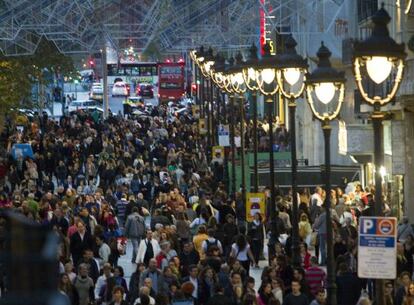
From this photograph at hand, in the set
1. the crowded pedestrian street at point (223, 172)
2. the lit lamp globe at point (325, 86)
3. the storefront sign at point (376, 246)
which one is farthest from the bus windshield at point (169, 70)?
the storefront sign at point (376, 246)

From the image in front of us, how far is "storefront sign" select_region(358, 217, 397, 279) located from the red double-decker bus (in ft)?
343

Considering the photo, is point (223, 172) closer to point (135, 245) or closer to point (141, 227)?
point (135, 245)

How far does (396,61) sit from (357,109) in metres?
31.2

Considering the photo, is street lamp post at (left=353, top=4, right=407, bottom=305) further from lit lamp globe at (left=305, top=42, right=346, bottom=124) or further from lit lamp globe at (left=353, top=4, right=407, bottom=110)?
lit lamp globe at (left=305, top=42, right=346, bottom=124)

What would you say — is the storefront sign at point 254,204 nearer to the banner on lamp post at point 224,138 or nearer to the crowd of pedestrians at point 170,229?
the crowd of pedestrians at point 170,229

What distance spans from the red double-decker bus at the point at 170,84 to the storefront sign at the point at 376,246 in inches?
4115

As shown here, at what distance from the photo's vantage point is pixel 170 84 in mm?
120188

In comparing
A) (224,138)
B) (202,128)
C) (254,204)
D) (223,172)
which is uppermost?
(202,128)

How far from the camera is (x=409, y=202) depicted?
116ft

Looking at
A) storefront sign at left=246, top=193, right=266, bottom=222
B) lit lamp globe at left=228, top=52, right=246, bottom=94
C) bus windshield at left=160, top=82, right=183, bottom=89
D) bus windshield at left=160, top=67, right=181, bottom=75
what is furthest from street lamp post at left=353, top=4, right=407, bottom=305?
bus windshield at left=160, top=67, right=181, bottom=75

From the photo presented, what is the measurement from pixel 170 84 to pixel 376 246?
107423 mm

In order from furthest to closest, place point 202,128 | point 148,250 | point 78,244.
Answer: point 202,128 < point 78,244 < point 148,250

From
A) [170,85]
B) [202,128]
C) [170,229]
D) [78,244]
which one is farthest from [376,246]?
[170,85]

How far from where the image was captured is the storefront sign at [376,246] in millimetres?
12891
